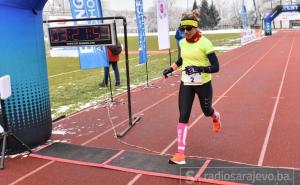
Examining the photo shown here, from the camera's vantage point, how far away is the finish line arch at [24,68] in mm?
5824

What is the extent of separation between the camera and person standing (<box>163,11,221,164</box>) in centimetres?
532

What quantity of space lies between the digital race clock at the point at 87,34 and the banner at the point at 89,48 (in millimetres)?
2299

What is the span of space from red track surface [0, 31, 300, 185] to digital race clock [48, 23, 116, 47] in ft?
5.19

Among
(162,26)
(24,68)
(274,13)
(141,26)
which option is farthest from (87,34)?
(274,13)

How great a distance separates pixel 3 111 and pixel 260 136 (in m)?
3.88

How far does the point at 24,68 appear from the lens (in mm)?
6070

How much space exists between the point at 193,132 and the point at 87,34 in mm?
2430

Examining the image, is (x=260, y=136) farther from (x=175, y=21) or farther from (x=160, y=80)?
(x=175, y=21)

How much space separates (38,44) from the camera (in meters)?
6.30

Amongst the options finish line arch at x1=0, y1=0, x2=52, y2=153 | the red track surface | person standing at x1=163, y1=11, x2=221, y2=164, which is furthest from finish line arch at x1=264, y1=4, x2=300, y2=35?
finish line arch at x1=0, y1=0, x2=52, y2=153

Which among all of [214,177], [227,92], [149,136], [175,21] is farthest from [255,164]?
[175,21]

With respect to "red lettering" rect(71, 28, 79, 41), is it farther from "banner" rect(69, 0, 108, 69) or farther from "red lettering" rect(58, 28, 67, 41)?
"banner" rect(69, 0, 108, 69)

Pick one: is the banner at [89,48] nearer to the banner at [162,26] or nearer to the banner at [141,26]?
the banner at [141,26]

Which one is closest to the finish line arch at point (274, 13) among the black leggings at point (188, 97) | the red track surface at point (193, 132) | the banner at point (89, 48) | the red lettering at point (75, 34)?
the red track surface at point (193, 132)
